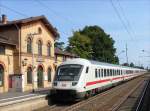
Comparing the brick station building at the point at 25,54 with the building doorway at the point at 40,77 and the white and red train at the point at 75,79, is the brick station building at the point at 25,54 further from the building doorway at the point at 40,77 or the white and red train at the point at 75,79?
the white and red train at the point at 75,79

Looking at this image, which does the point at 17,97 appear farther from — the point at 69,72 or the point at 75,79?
the point at 75,79

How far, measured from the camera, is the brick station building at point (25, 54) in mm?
31062

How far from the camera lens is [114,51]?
9144 centimetres

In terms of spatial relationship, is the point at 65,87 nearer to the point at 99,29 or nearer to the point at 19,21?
the point at 19,21

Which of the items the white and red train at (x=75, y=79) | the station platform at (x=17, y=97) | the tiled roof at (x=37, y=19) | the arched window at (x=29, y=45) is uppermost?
the tiled roof at (x=37, y=19)

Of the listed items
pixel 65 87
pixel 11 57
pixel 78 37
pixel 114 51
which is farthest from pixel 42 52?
pixel 114 51

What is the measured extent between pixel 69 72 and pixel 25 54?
43.4 feet

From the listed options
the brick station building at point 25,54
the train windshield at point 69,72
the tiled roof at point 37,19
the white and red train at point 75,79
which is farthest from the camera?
the tiled roof at point 37,19

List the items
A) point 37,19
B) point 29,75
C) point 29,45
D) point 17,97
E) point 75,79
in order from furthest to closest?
1. point 37,19
2. point 29,45
3. point 29,75
4. point 17,97
5. point 75,79

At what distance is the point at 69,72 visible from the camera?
70.7ft

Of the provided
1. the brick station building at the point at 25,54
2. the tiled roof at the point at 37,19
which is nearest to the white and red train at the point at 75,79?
the brick station building at the point at 25,54

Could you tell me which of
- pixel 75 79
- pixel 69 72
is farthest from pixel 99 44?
pixel 75 79

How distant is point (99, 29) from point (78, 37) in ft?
61.3

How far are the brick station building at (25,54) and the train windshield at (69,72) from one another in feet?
31.6
